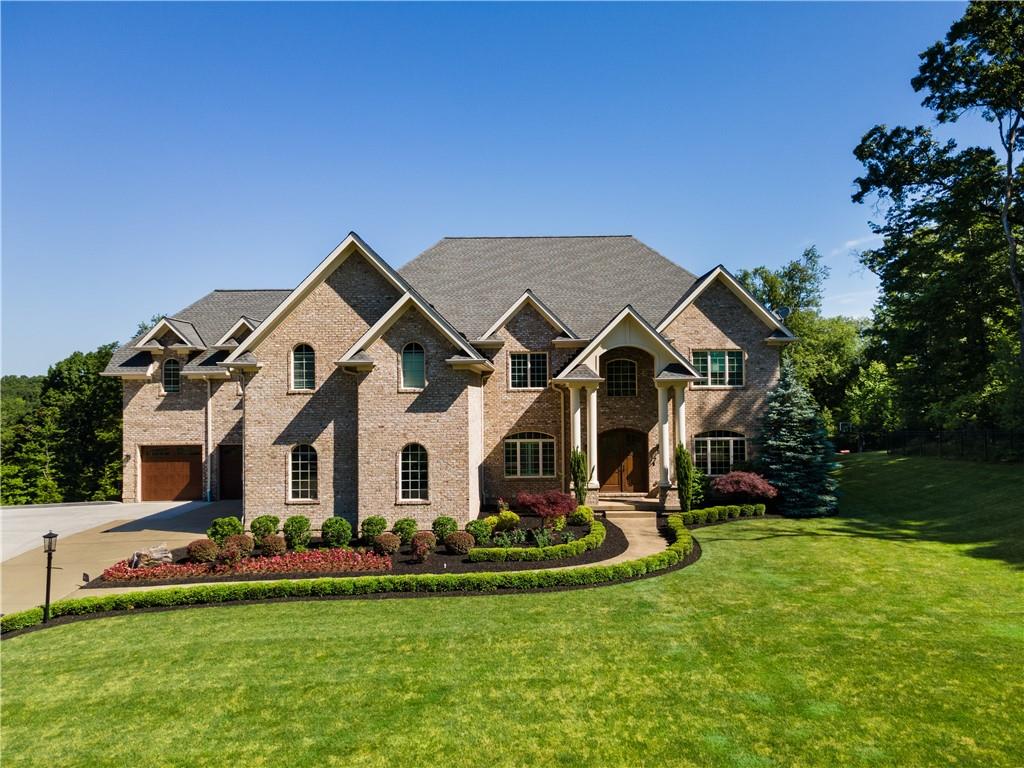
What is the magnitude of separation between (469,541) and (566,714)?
8418 millimetres

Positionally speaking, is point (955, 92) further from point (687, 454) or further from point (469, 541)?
point (469, 541)

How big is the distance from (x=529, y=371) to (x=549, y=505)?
7.39 m

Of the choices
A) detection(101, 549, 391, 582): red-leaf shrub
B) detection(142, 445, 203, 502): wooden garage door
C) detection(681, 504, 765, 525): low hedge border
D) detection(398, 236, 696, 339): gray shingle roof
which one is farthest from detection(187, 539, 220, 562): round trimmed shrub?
detection(681, 504, 765, 525): low hedge border

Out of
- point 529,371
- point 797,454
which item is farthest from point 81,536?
point 797,454

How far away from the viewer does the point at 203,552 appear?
14.9 metres

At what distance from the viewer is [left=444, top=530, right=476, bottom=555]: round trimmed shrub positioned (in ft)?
50.3

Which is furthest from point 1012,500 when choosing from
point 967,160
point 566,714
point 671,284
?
point 566,714

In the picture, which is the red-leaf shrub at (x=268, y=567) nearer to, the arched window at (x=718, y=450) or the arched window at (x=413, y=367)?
the arched window at (x=413, y=367)

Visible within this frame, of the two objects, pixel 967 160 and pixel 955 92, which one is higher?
pixel 955 92

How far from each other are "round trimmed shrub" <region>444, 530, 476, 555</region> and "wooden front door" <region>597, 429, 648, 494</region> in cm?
1011

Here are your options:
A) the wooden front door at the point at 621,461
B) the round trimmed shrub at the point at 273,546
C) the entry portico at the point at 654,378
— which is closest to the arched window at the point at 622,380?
the wooden front door at the point at 621,461

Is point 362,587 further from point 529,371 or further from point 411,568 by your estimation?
point 529,371

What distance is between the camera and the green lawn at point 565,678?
22.2ft

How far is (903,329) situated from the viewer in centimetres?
3309
